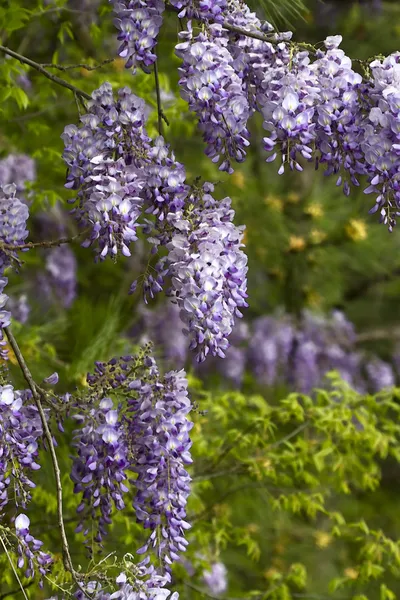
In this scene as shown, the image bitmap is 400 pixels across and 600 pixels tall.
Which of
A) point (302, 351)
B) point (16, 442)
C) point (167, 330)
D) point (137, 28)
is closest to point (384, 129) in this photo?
point (137, 28)

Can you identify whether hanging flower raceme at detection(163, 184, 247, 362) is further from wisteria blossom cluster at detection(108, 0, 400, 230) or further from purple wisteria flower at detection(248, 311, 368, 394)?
purple wisteria flower at detection(248, 311, 368, 394)

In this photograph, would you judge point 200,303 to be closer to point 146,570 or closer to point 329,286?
point 146,570

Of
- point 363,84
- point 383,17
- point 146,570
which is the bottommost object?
point 146,570

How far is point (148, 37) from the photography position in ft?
4.05

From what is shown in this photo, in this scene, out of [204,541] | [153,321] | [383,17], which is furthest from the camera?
[383,17]

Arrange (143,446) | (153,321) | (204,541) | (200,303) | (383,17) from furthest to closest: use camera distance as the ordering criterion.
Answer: (383,17) < (153,321) < (204,541) < (143,446) < (200,303)

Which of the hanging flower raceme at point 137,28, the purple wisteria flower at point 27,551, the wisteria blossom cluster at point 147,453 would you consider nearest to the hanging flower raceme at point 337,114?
the hanging flower raceme at point 137,28

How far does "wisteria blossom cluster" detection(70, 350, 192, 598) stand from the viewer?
1.24 metres

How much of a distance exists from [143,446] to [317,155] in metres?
0.47

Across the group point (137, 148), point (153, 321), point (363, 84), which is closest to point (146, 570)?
point (137, 148)

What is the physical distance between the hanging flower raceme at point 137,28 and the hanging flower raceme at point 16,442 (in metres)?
0.48

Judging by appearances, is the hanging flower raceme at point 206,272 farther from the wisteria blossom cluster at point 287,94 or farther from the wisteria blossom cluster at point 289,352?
the wisteria blossom cluster at point 289,352

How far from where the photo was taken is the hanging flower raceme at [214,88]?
3.91 feet

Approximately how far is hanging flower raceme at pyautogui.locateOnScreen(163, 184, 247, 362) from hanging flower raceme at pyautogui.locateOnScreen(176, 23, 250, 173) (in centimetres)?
8
